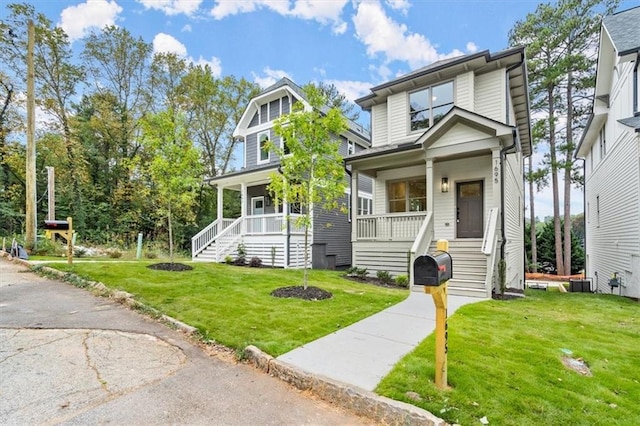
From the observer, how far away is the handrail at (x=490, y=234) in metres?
7.75

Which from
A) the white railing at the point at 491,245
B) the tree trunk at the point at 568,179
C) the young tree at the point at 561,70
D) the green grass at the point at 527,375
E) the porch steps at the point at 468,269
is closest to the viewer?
the green grass at the point at 527,375

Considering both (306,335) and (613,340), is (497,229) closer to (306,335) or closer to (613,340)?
Answer: (613,340)

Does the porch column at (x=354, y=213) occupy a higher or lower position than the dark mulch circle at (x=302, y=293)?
higher

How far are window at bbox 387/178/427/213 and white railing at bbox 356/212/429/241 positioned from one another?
159 centimetres

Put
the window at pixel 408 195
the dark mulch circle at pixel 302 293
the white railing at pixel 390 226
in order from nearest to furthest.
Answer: the dark mulch circle at pixel 302 293, the white railing at pixel 390 226, the window at pixel 408 195

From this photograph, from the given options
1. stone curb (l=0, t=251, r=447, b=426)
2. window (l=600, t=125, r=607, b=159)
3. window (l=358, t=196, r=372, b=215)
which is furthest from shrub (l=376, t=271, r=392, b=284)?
window (l=600, t=125, r=607, b=159)

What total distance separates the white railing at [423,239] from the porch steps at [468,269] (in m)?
0.39

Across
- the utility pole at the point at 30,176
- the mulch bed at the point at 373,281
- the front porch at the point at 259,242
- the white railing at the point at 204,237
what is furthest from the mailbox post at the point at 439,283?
the utility pole at the point at 30,176

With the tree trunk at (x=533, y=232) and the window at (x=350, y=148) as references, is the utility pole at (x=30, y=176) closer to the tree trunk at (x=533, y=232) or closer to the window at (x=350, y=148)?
the window at (x=350, y=148)

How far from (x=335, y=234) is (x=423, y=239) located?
6550mm

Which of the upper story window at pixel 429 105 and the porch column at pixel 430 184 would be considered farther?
the upper story window at pixel 429 105

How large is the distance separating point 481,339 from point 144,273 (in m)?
7.78

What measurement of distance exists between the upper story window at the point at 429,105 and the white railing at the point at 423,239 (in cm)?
377

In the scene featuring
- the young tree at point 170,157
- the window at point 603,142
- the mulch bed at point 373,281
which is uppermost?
the window at point 603,142
